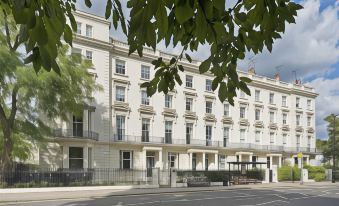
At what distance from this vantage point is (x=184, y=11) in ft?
6.95

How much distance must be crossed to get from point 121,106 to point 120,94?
1368mm

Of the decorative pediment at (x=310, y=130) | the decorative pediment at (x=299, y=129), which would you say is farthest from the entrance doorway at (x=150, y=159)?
the decorative pediment at (x=310, y=130)

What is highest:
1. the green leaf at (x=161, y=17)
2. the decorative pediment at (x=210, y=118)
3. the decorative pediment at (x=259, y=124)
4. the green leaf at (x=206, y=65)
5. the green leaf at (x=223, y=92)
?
the decorative pediment at (x=210, y=118)

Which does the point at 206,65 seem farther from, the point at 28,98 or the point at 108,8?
the point at 28,98

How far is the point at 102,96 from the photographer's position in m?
45.9

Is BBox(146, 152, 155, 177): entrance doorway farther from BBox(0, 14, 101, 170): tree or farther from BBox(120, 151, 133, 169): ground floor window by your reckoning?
BBox(0, 14, 101, 170): tree

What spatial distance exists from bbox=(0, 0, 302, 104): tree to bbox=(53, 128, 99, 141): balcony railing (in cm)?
3855

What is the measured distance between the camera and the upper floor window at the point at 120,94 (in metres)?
47.9

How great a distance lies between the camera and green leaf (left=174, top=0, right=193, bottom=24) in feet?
6.94

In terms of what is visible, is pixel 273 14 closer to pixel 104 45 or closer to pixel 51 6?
pixel 51 6

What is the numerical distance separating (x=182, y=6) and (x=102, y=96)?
44300 millimetres

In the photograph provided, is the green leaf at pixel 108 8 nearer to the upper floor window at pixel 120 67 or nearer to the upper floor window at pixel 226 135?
the upper floor window at pixel 120 67

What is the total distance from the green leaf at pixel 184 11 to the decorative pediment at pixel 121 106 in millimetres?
45549

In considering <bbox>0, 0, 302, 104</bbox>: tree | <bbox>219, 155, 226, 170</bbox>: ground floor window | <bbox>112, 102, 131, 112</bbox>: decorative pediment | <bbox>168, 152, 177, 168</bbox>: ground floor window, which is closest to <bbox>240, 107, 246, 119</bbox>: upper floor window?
<bbox>219, 155, 226, 170</bbox>: ground floor window
